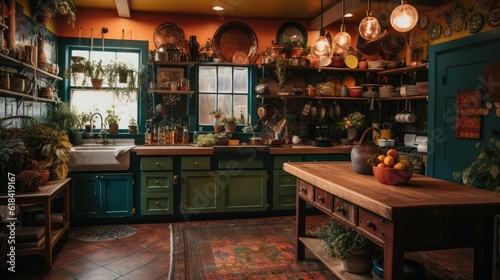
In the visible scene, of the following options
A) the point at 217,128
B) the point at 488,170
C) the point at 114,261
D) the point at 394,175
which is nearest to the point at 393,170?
the point at 394,175

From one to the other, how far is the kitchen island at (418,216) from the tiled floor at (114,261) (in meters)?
1.41

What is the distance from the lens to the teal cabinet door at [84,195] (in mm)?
4922

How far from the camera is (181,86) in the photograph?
565 centimetres

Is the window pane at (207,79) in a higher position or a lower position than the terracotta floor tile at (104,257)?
higher

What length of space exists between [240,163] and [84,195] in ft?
6.87

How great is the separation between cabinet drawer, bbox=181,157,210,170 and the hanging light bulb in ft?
10.2

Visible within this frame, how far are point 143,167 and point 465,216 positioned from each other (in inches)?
154

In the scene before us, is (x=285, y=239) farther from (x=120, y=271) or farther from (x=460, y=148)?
(x=460, y=148)

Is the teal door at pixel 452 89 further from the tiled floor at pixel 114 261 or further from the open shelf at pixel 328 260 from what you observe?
the open shelf at pixel 328 260

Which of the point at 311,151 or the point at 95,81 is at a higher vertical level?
the point at 95,81

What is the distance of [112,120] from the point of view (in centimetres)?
569

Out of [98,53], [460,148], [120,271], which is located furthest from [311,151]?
[98,53]

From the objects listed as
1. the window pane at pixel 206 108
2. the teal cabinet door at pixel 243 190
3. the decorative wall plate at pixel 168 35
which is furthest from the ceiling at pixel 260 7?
the teal cabinet door at pixel 243 190

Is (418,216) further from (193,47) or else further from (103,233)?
(193,47)
